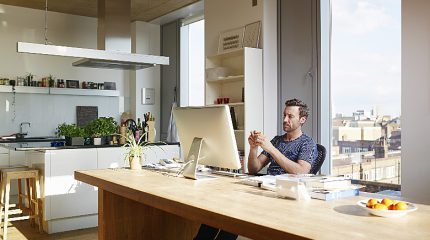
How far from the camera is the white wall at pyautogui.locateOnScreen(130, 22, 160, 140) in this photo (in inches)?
285

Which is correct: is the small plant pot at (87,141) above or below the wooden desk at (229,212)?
above

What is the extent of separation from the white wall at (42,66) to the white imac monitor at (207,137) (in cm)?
441

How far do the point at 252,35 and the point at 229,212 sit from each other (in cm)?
348

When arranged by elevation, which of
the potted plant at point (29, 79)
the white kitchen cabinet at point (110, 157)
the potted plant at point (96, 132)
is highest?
the potted plant at point (29, 79)

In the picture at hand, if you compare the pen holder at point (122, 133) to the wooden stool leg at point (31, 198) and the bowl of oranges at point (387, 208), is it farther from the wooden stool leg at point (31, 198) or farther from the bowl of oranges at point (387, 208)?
the bowl of oranges at point (387, 208)

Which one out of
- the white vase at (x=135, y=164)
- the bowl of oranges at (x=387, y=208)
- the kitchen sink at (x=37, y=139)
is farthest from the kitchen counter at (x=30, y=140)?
the bowl of oranges at (x=387, y=208)

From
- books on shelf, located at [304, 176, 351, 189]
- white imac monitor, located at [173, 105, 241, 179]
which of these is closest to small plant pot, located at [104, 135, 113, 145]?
white imac monitor, located at [173, 105, 241, 179]

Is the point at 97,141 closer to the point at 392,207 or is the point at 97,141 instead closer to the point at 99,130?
the point at 99,130

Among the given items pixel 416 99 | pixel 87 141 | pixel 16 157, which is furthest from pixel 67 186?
pixel 416 99

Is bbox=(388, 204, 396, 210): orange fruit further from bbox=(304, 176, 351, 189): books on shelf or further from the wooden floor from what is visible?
the wooden floor

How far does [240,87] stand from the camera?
5109 millimetres

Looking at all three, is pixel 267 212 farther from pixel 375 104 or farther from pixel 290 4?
pixel 290 4

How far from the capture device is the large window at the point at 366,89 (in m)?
3.80

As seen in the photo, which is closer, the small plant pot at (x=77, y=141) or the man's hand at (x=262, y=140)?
the man's hand at (x=262, y=140)
